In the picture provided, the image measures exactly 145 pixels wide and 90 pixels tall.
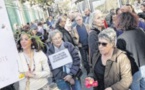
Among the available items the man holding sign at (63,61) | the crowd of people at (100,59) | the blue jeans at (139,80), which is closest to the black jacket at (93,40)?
the crowd of people at (100,59)

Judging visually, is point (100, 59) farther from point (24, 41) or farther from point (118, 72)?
point (24, 41)

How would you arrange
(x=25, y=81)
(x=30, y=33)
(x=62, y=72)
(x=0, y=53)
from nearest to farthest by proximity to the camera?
(x=0, y=53) → (x=25, y=81) → (x=30, y=33) → (x=62, y=72)

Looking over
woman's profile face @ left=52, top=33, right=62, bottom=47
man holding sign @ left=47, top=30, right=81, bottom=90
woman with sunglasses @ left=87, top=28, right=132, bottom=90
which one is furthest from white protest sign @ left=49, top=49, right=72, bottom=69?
woman with sunglasses @ left=87, top=28, right=132, bottom=90

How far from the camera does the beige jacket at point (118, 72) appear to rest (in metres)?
3.63

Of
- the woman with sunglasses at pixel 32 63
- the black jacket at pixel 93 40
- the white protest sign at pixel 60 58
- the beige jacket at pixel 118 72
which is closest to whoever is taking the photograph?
the beige jacket at pixel 118 72

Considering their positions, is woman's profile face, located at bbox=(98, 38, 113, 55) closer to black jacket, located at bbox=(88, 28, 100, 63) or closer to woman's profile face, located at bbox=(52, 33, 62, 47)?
woman's profile face, located at bbox=(52, 33, 62, 47)

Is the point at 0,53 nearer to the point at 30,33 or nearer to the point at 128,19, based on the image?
the point at 30,33

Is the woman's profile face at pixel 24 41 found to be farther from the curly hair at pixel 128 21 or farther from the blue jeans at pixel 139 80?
the blue jeans at pixel 139 80

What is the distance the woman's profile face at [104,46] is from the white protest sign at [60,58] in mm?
1199

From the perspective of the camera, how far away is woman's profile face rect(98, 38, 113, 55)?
3764 mm

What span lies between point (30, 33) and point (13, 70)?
1.02 metres

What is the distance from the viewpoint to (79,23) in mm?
7812

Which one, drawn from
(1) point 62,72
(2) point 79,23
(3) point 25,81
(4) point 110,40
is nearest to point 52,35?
(1) point 62,72

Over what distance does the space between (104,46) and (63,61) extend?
4.18ft
